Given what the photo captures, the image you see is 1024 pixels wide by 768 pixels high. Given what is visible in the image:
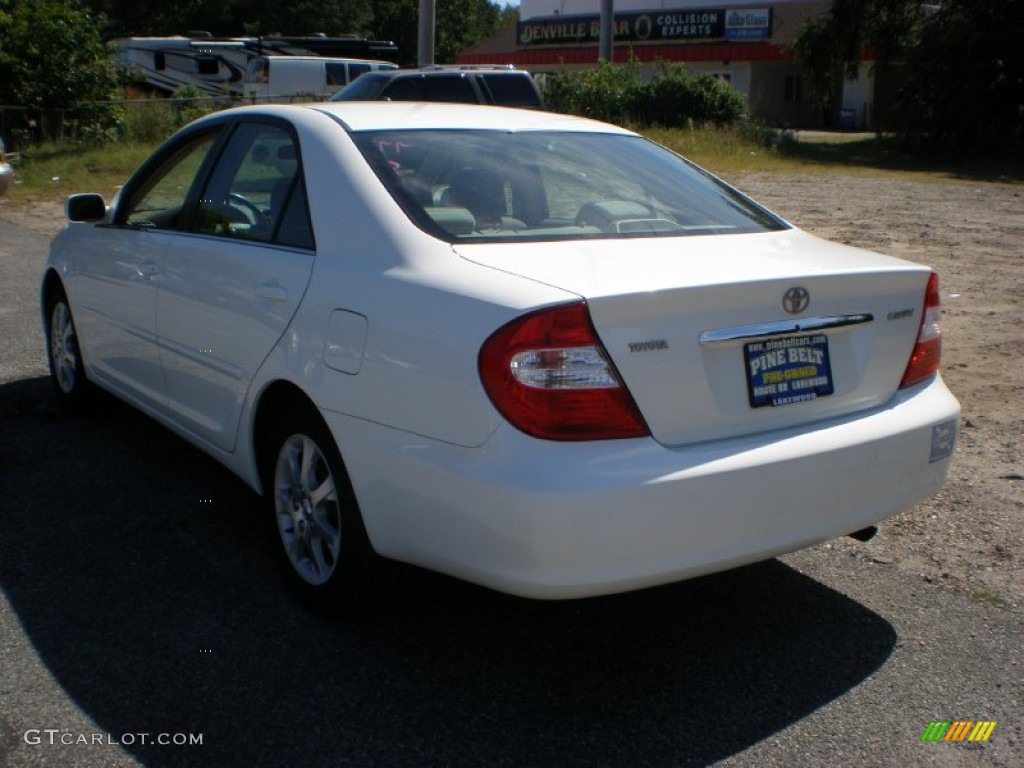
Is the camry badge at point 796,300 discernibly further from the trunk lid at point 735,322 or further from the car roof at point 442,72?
the car roof at point 442,72

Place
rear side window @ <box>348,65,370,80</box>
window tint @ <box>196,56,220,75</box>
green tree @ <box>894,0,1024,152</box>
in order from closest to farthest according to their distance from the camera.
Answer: green tree @ <box>894,0,1024,152</box>
rear side window @ <box>348,65,370,80</box>
window tint @ <box>196,56,220,75</box>

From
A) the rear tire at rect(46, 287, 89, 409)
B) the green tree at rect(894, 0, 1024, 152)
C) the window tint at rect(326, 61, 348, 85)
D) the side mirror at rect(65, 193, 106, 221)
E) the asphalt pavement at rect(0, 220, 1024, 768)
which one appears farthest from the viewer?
the window tint at rect(326, 61, 348, 85)

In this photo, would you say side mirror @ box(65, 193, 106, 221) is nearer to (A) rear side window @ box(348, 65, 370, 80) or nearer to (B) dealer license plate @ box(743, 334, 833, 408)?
(B) dealer license plate @ box(743, 334, 833, 408)

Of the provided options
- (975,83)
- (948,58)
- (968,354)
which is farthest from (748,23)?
(968,354)

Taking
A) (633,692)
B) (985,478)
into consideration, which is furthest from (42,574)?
(985,478)

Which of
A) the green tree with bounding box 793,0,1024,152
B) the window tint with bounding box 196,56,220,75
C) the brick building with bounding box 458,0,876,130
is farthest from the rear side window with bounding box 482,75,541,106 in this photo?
the brick building with bounding box 458,0,876,130

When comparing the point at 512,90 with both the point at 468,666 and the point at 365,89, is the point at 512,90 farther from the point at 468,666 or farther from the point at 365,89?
the point at 468,666

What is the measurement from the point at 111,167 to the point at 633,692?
793 inches

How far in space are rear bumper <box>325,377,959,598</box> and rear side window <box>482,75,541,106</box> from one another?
1581 cm

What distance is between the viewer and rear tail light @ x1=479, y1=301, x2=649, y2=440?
314 centimetres

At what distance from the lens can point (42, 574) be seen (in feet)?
14.2

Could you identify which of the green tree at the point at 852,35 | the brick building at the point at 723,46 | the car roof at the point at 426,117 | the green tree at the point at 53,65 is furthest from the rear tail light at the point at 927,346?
the brick building at the point at 723,46

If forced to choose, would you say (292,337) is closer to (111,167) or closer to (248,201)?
(248,201)

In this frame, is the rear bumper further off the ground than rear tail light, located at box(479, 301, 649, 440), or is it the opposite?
rear tail light, located at box(479, 301, 649, 440)
